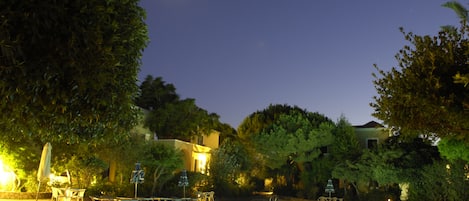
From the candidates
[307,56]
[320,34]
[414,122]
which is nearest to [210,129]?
[307,56]

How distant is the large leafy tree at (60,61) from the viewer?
5738 millimetres

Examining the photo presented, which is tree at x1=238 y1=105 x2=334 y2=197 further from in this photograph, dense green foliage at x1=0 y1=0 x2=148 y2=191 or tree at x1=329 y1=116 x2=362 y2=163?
dense green foliage at x1=0 y1=0 x2=148 y2=191

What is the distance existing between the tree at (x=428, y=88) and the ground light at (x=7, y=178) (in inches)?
631

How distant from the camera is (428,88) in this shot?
13891mm


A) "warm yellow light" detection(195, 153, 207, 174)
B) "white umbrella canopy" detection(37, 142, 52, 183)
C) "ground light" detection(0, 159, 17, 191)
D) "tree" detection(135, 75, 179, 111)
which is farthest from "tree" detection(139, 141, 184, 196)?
"white umbrella canopy" detection(37, 142, 52, 183)

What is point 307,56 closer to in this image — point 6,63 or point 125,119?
point 125,119

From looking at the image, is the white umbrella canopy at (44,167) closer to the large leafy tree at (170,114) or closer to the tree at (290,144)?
the large leafy tree at (170,114)

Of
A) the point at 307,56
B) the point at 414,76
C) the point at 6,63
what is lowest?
the point at 6,63

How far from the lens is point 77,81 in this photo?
6246 mm

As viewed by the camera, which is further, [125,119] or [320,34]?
[320,34]

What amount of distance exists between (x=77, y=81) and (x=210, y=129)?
30.5 metres

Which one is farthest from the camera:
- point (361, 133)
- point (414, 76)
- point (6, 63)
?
point (361, 133)

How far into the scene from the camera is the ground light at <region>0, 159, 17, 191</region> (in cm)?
2034

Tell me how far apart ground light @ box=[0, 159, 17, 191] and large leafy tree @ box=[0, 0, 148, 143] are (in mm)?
14621
